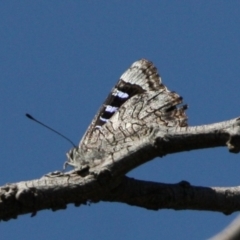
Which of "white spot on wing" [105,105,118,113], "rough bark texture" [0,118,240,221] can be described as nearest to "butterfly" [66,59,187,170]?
"white spot on wing" [105,105,118,113]

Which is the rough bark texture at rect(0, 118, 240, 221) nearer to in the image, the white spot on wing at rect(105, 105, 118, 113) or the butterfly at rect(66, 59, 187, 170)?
the butterfly at rect(66, 59, 187, 170)

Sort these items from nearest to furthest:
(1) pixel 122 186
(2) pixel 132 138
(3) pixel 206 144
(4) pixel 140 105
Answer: (3) pixel 206 144, (1) pixel 122 186, (2) pixel 132 138, (4) pixel 140 105

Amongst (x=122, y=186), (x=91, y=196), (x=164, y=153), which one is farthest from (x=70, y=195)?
(x=164, y=153)

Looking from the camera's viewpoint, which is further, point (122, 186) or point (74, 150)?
point (74, 150)

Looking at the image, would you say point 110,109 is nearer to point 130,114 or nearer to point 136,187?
point 130,114

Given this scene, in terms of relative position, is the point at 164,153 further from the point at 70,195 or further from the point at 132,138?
the point at 132,138

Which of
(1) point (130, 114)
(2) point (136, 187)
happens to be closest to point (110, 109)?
(1) point (130, 114)

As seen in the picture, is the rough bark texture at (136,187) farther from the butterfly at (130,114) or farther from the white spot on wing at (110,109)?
the white spot on wing at (110,109)
